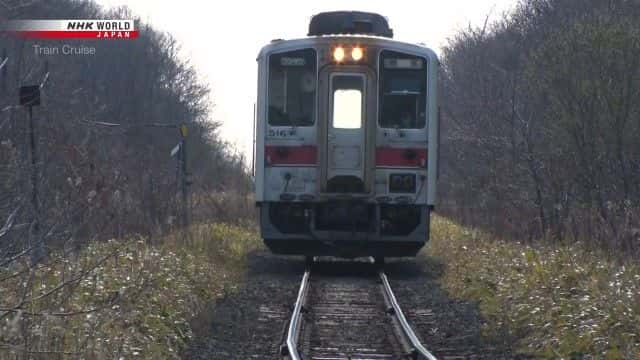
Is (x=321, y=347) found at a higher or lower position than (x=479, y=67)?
lower

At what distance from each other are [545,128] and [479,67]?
45.6ft

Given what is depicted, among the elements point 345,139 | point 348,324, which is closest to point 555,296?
point 348,324

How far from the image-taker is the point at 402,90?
1761 cm

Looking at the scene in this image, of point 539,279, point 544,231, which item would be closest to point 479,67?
point 544,231

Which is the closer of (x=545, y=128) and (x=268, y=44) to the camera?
(x=268, y=44)

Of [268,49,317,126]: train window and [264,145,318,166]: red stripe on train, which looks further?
[268,49,317,126]: train window

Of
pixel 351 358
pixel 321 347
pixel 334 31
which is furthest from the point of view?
pixel 334 31

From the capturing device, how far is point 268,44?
57.8 feet

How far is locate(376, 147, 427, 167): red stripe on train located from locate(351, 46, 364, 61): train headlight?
1356 mm

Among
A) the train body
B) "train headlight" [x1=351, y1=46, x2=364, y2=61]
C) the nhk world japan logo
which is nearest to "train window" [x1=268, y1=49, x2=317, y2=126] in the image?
the train body

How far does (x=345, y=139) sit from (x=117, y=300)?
9.22m

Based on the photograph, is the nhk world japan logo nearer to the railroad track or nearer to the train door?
the train door

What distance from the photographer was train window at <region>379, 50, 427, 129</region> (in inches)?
688

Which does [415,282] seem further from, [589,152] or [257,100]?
[589,152]
